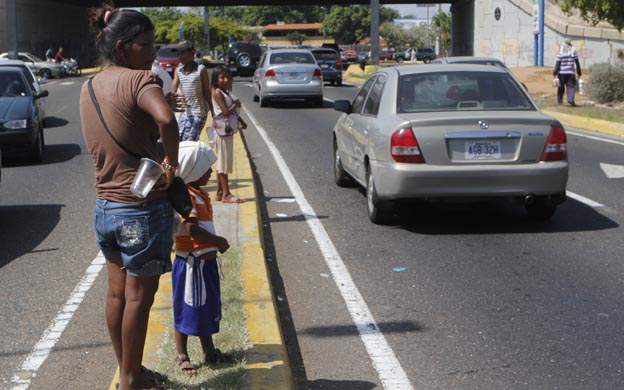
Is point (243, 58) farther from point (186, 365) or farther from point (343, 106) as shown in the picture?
point (186, 365)

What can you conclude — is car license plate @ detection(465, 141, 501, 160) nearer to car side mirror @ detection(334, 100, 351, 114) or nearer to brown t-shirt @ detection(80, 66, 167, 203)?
car side mirror @ detection(334, 100, 351, 114)

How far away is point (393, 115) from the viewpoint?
9375mm

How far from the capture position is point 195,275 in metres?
4.86

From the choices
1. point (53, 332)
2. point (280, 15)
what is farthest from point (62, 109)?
point (280, 15)

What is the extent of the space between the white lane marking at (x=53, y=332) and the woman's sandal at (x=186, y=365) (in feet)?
2.97

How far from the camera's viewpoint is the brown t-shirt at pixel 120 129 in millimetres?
4133

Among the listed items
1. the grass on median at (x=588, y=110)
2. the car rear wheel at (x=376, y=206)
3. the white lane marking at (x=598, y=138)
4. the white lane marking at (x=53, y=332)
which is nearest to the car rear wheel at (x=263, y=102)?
the grass on median at (x=588, y=110)

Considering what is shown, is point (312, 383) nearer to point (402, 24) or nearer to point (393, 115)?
point (393, 115)

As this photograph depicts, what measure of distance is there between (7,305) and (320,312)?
2233 mm

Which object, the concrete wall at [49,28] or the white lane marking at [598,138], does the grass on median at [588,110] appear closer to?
the white lane marking at [598,138]

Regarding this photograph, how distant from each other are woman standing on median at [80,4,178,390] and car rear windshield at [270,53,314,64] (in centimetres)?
2468

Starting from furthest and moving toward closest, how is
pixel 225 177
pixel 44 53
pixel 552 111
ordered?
pixel 44 53 < pixel 552 111 < pixel 225 177

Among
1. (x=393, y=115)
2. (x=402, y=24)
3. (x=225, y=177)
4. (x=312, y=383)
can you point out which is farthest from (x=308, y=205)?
(x=402, y=24)

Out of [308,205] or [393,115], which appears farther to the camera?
[308,205]
